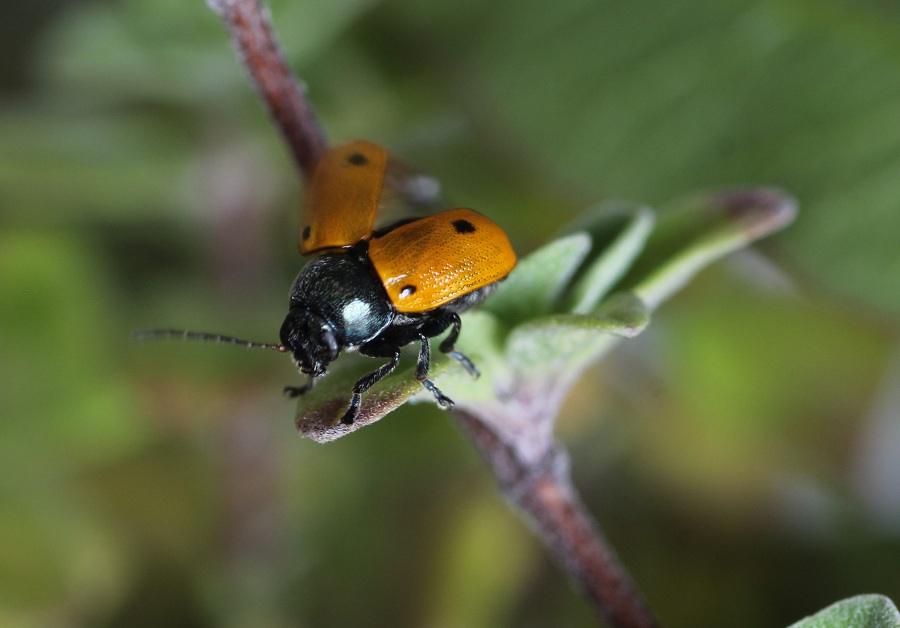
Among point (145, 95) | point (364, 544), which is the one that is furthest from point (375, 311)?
point (145, 95)

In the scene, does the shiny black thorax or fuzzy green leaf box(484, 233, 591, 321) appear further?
the shiny black thorax

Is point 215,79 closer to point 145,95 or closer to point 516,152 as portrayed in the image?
point 145,95

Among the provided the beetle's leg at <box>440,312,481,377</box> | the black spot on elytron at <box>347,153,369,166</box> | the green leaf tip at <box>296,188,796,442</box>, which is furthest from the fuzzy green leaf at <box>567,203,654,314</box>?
the black spot on elytron at <box>347,153,369,166</box>

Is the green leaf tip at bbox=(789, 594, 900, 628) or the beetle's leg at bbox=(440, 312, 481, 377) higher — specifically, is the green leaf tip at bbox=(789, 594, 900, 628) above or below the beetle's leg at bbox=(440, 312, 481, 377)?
below

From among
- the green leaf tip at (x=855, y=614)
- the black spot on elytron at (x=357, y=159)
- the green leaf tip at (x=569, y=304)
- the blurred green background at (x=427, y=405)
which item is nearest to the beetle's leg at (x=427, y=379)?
the green leaf tip at (x=569, y=304)

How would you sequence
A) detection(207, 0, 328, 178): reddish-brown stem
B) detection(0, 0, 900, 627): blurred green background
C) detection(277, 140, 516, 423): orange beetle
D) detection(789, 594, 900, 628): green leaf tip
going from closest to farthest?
1. detection(789, 594, 900, 628): green leaf tip
2. detection(207, 0, 328, 178): reddish-brown stem
3. detection(277, 140, 516, 423): orange beetle
4. detection(0, 0, 900, 627): blurred green background

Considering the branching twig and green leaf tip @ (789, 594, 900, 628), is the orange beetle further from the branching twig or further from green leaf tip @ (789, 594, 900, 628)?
green leaf tip @ (789, 594, 900, 628)

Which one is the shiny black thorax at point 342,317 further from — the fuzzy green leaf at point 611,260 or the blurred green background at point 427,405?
the blurred green background at point 427,405
